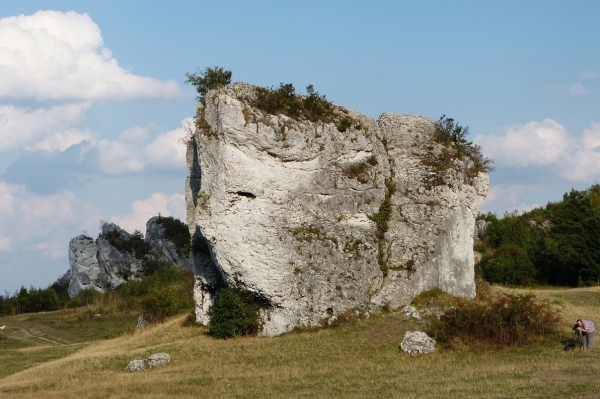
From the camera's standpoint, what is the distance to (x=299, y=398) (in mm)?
21250

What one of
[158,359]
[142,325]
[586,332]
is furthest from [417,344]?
[142,325]

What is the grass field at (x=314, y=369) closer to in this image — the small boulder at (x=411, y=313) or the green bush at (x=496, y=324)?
the small boulder at (x=411, y=313)

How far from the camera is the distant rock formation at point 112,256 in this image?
253 feet

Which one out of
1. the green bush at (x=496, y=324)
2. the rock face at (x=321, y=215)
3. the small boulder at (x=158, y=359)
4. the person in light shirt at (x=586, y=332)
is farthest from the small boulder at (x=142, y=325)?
the person in light shirt at (x=586, y=332)

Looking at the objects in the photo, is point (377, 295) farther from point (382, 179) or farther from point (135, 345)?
point (135, 345)

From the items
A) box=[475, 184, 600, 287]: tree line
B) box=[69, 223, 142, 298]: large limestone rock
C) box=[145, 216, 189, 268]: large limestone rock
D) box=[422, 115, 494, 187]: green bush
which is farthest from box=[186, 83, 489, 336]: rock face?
box=[145, 216, 189, 268]: large limestone rock

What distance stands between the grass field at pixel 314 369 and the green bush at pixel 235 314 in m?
0.55

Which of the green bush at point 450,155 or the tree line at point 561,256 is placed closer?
the green bush at point 450,155

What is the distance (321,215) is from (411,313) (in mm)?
5760

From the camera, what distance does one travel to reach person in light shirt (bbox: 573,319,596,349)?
26328 millimetres

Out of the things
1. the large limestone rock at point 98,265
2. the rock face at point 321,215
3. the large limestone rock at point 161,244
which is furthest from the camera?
the large limestone rock at point 161,244

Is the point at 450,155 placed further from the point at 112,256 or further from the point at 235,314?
the point at 112,256

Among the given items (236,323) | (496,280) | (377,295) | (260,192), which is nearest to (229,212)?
(260,192)

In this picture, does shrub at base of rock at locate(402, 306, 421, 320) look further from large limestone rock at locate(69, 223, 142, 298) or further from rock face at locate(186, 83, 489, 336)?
large limestone rock at locate(69, 223, 142, 298)
